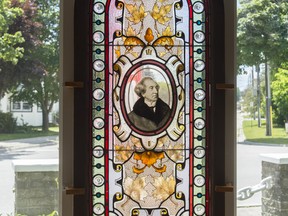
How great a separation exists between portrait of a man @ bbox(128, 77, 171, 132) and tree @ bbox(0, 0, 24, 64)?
0.62 meters

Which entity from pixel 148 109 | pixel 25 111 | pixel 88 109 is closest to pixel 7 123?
pixel 25 111

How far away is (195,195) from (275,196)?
1.43 feet

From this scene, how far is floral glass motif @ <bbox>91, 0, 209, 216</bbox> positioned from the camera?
2.05 meters

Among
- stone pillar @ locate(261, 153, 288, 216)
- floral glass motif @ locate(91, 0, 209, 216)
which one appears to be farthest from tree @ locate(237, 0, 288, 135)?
floral glass motif @ locate(91, 0, 209, 216)

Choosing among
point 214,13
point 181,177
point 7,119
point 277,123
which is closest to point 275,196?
point 277,123

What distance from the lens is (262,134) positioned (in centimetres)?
224

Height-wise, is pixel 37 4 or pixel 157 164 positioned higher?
pixel 37 4

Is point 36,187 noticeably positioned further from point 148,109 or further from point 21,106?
point 148,109

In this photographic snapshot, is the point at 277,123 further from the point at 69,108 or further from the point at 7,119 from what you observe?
the point at 7,119

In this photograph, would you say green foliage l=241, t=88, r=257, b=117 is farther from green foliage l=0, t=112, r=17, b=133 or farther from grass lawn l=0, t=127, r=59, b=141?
green foliage l=0, t=112, r=17, b=133

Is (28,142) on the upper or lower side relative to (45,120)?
lower

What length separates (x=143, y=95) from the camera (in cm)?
209

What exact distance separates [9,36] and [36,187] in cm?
76

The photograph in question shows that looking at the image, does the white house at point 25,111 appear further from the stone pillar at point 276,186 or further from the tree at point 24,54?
the stone pillar at point 276,186
